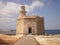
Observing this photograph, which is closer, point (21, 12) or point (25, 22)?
point (25, 22)

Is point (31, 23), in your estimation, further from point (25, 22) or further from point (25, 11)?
point (25, 11)

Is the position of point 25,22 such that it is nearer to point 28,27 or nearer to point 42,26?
point 28,27

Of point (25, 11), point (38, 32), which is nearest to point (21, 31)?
point (38, 32)

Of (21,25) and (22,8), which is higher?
(22,8)

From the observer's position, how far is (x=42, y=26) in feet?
88.1

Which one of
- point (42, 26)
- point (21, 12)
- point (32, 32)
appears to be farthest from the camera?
point (21, 12)

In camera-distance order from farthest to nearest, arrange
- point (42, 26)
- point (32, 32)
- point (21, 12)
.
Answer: point (21, 12) < point (42, 26) < point (32, 32)

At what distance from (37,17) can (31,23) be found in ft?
5.19

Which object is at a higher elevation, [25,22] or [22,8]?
[22,8]

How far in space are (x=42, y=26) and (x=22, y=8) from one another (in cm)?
569

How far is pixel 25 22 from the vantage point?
25406 mm

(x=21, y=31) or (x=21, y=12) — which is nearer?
(x=21, y=31)

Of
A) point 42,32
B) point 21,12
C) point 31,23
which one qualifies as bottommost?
point 42,32

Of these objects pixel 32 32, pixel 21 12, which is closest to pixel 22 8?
pixel 21 12
